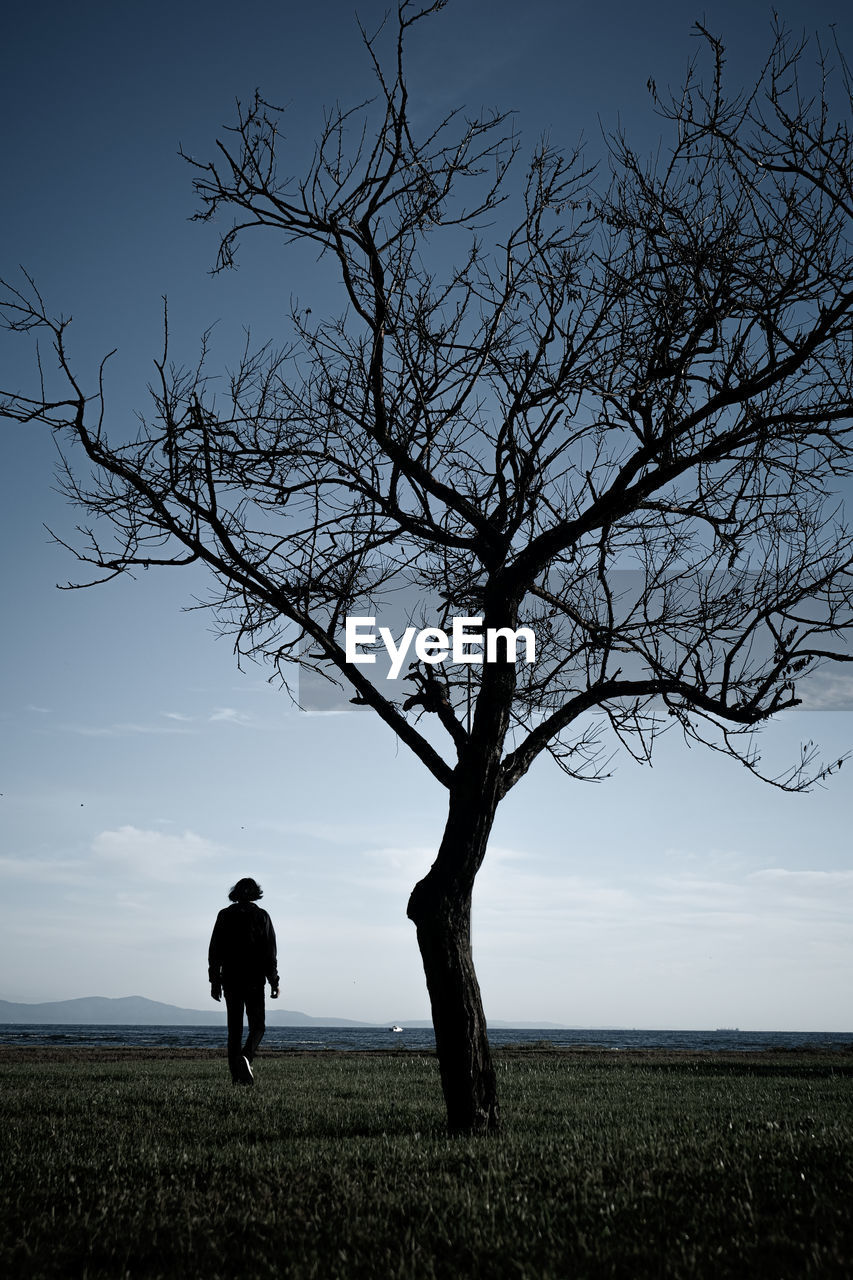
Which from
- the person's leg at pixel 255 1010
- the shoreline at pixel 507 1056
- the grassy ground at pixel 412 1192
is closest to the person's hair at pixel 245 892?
the person's leg at pixel 255 1010

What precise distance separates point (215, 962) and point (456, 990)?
5.39 meters

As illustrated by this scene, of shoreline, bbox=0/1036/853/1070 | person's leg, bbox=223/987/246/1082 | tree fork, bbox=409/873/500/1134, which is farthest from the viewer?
shoreline, bbox=0/1036/853/1070

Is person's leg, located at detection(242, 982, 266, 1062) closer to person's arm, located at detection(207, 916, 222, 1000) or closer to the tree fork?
person's arm, located at detection(207, 916, 222, 1000)

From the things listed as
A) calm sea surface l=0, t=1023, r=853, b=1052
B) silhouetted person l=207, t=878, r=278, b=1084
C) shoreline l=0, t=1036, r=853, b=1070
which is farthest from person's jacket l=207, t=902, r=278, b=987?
calm sea surface l=0, t=1023, r=853, b=1052

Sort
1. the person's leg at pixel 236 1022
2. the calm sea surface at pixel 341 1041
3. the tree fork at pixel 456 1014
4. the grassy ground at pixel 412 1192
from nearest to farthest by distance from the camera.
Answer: the grassy ground at pixel 412 1192 → the tree fork at pixel 456 1014 → the person's leg at pixel 236 1022 → the calm sea surface at pixel 341 1041

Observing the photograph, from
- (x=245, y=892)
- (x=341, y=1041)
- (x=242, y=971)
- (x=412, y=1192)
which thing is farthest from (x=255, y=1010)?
(x=341, y=1041)

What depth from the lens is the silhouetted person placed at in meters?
12.0

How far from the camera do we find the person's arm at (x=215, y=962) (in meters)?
12.1

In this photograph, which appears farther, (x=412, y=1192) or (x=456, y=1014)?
(x=456, y=1014)

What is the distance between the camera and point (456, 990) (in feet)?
25.5

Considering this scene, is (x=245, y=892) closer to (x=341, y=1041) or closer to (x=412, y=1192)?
(x=412, y=1192)

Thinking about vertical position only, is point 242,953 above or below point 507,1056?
above

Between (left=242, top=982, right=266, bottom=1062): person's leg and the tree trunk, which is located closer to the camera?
the tree trunk

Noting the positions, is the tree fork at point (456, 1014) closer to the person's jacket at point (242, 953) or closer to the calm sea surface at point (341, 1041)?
the person's jacket at point (242, 953)
